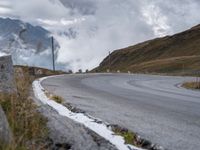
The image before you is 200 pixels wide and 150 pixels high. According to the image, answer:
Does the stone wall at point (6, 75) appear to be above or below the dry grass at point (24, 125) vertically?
above

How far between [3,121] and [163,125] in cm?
520

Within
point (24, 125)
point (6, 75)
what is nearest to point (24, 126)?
point (24, 125)

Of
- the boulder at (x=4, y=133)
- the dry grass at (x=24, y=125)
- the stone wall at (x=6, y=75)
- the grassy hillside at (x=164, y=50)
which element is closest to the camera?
the boulder at (x=4, y=133)

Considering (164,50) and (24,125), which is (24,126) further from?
(164,50)

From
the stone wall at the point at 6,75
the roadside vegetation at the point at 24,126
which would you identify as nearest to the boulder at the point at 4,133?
the roadside vegetation at the point at 24,126

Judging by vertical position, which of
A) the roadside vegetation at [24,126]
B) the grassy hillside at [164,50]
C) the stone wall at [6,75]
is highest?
the grassy hillside at [164,50]

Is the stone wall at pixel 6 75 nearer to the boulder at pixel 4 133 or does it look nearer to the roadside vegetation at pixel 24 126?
the roadside vegetation at pixel 24 126

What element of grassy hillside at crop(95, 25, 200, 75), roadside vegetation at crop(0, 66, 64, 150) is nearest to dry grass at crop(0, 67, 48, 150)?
roadside vegetation at crop(0, 66, 64, 150)

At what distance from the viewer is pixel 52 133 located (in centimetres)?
Result: 764

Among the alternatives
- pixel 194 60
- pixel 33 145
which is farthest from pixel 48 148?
pixel 194 60

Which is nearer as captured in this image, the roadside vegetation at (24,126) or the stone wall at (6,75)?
the roadside vegetation at (24,126)

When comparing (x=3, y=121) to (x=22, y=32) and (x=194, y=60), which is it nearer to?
(x=22, y=32)

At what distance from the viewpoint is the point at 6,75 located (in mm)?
9625

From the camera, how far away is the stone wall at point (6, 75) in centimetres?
920
